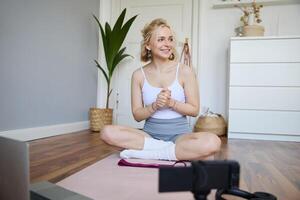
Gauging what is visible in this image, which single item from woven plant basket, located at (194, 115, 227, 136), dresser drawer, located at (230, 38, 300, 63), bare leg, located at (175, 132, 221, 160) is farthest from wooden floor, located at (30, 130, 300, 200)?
dresser drawer, located at (230, 38, 300, 63)

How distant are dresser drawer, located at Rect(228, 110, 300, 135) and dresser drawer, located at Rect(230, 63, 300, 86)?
0.30m

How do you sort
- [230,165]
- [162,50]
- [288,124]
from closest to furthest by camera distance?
[230,165] → [162,50] → [288,124]

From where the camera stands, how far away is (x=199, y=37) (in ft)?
11.3

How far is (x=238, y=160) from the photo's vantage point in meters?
1.70

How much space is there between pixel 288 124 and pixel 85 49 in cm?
231

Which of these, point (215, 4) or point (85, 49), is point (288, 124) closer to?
point (215, 4)

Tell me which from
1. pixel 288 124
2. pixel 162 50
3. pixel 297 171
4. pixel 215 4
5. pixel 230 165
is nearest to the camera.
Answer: pixel 230 165

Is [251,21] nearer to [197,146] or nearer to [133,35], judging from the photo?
[133,35]

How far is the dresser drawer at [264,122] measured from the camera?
2.82 metres

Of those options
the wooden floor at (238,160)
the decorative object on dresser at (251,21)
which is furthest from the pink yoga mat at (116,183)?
the decorative object on dresser at (251,21)

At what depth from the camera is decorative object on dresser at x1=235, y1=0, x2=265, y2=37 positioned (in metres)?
3.01

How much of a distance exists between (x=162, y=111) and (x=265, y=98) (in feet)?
5.61

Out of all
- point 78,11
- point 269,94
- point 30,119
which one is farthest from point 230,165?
point 78,11

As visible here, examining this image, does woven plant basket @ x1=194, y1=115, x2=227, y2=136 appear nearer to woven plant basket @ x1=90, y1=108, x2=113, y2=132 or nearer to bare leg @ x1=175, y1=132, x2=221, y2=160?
woven plant basket @ x1=90, y1=108, x2=113, y2=132
